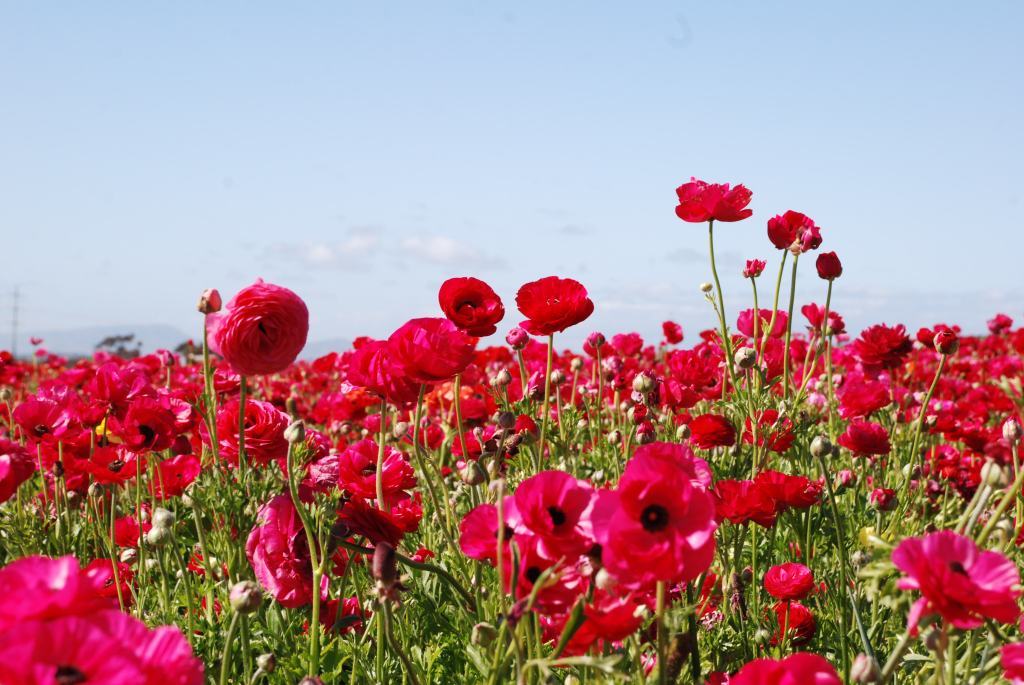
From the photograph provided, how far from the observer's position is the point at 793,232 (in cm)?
292

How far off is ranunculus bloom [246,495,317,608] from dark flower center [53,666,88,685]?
79cm

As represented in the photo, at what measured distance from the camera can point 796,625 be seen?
212 centimetres

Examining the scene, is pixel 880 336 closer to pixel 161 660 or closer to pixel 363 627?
pixel 363 627

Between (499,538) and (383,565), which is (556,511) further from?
(383,565)

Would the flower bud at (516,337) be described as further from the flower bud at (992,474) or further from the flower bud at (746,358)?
the flower bud at (992,474)

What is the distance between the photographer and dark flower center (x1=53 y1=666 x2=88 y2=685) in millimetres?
720

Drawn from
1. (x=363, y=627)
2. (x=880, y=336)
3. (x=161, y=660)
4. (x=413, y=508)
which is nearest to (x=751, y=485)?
(x=413, y=508)

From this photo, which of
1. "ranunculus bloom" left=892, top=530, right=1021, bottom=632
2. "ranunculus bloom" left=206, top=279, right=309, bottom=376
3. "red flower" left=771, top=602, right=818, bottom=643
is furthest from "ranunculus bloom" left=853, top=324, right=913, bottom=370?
"ranunculus bloom" left=892, top=530, right=1021, bottom=632

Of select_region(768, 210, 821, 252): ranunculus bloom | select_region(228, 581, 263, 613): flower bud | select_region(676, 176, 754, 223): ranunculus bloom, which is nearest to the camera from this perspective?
select_region(228, 581, 263, 613): flower bud

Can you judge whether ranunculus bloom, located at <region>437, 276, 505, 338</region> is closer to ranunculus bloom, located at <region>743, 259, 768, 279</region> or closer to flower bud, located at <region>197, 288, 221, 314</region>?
flower bud, located at <region>197, 288, 221, 314</region>

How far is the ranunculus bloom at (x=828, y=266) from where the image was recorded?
2.99 meters

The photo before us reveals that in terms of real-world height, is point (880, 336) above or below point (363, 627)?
above

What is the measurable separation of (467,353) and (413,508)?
561 millimetres

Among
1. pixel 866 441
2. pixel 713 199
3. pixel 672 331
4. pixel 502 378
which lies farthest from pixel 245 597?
pixel 672 331
